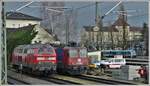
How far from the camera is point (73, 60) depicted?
2608 centimetres

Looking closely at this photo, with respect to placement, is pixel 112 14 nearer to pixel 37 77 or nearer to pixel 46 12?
pixel 46 12

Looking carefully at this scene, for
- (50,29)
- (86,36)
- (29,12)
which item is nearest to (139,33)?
(86,36)

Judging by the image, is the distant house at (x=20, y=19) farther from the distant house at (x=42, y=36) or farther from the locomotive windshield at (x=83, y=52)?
the locomotive windshield at (x=83, y=52)

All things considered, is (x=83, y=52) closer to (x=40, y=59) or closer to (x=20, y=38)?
(x=40, y=59)

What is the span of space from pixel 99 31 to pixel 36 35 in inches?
261

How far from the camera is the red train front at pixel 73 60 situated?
25781 millimetres

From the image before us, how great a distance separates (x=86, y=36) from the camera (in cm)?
3409

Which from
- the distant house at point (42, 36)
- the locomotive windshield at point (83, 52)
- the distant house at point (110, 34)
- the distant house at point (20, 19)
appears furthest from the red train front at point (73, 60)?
the distant house at point (110, 34)

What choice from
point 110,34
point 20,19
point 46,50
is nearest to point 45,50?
point 46,50

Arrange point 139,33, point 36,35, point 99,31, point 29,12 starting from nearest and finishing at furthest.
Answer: point 29,12 < point 36,35 < point 99,31 < point 139,33

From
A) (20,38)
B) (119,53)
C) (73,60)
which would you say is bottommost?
(119,53)

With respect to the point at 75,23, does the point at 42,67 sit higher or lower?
lower

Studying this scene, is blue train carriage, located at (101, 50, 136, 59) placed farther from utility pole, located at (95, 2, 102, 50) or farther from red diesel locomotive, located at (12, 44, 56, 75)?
red diesel locomotive, located at (12, 44, 56, 75)

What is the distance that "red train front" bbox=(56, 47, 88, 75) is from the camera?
84.6 ft
